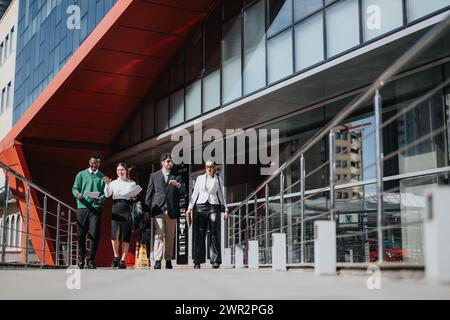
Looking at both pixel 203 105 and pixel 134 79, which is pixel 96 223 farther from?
pixel 134 79

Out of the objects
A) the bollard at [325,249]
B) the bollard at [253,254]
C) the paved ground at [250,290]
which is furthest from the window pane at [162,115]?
the paved ground at [250,290]

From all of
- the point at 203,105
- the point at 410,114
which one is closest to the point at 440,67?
the point at 410,114

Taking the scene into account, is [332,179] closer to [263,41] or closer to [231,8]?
[263,41]

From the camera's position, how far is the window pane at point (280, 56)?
12.4m

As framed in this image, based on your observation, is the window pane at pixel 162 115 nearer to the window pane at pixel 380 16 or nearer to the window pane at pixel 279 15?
the window pane at pixel 279 15

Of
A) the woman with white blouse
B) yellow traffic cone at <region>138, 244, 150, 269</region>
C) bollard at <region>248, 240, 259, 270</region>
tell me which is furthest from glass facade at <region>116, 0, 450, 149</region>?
the woman with white blouse

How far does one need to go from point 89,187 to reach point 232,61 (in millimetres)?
6135

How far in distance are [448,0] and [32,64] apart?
24.0 meters

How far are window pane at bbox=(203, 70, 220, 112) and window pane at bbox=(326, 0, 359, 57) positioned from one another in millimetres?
4463

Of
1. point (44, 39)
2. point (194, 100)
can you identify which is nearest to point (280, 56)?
point (194, 100)

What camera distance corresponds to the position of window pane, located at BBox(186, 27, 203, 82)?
53.7 feet

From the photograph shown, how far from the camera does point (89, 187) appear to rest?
9.56 metres
